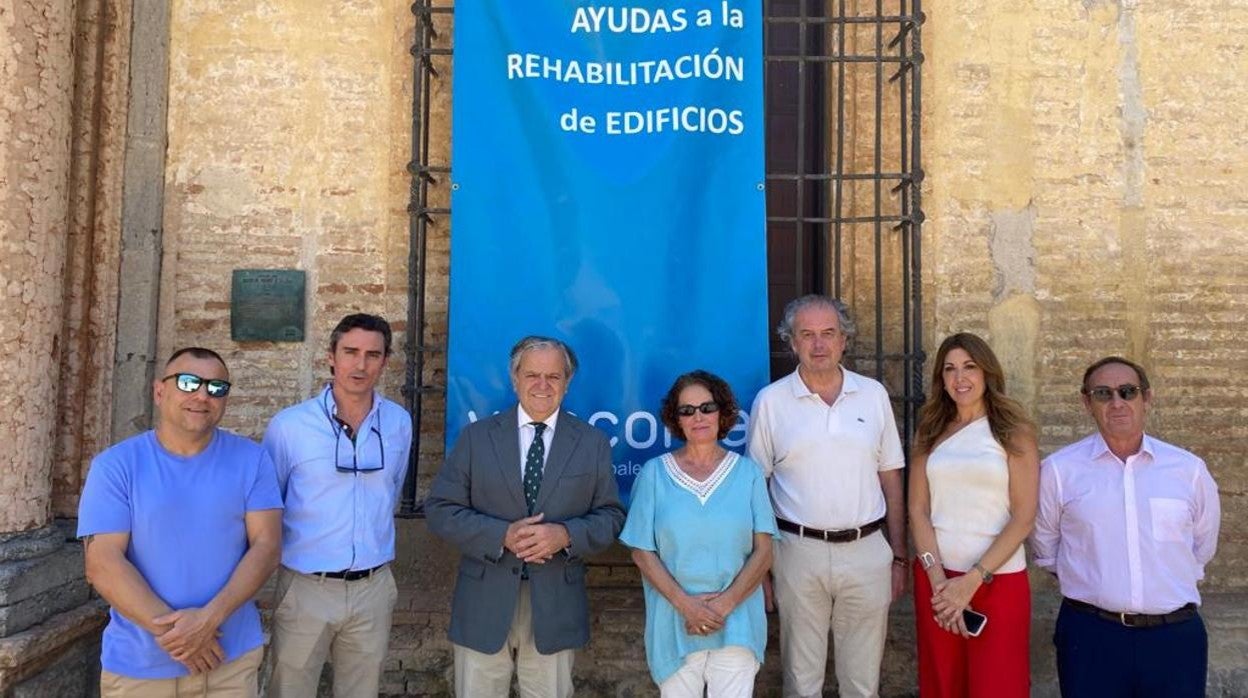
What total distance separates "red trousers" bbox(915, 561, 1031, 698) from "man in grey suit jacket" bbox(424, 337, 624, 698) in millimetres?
1304

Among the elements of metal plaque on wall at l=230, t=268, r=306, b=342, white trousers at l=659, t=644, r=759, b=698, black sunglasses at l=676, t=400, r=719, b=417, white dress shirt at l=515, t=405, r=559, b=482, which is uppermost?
metal plaque on wall at l=230, t=268, r=306, b=342

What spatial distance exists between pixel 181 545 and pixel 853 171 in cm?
357

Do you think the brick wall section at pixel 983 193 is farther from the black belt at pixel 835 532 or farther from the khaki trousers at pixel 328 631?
the black belt at pixel 835 532

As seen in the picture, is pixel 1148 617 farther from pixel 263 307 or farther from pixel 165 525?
pixel 263 307

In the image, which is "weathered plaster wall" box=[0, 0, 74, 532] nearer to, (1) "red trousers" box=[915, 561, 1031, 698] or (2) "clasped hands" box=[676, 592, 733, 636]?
(2) "clasped hands" box=[676, 592, 733, 636]

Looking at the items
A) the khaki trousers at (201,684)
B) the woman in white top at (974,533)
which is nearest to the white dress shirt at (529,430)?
the khaki trousers at (201,684)

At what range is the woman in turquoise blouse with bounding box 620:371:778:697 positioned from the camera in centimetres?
342

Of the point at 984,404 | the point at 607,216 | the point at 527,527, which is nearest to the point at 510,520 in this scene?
the point at 527,527

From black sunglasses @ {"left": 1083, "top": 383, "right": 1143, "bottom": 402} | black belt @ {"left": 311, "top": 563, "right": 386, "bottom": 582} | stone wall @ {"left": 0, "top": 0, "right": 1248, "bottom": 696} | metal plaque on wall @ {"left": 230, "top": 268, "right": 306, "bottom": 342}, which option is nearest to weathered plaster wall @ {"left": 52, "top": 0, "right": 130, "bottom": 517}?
stone wall @ {"left": 0, "top": 0, "right": 1248, "bottom": 696}

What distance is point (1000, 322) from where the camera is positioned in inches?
189

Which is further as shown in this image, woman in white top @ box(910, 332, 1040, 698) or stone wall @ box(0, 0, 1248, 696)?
stone wall @ box(0, 0, 1248, 696)

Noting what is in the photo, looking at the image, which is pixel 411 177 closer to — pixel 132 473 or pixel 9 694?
pixel 132 473

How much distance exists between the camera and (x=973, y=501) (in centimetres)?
362

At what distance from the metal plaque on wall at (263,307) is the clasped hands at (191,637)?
1.88m
